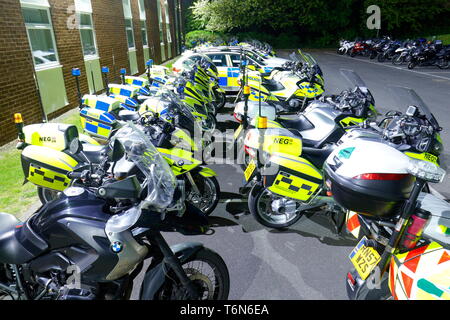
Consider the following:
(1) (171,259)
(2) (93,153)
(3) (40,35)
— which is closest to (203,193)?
(2) (93,153)

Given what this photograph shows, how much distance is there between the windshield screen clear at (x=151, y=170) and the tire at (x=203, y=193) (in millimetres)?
1822

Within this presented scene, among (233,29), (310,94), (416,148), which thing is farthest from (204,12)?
(416,148)

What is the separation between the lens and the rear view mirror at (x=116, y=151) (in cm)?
201

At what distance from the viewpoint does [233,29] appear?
112 ft

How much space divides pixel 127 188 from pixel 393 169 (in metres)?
1.66

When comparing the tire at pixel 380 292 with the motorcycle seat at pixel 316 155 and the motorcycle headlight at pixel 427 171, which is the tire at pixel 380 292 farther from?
the motorcycle seat at pixel 316 155

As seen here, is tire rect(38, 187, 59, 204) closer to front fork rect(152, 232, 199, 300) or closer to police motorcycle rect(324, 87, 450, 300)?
front fork rect(152, 232, 199, 300)

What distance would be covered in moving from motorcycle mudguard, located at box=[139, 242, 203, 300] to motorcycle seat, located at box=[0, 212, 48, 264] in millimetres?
687

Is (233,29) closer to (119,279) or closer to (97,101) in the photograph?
(97,101)

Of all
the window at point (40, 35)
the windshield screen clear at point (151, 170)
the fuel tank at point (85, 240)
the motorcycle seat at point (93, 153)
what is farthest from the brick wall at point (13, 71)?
the windshield screen clear at point (151, 170)

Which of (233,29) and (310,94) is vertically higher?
(233,29)
